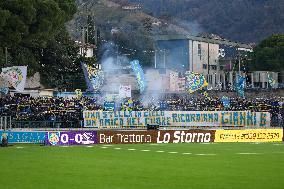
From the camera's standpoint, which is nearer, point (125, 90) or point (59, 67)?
point (125, 90)

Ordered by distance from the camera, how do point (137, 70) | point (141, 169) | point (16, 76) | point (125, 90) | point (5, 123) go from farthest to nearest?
point (137, 70) → point (125, 90) → point (16, 76) → point (5, 123) → point (141, 169)

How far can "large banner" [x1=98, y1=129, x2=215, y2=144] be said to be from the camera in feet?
140

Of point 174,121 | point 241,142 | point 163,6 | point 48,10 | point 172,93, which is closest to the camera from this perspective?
point 241,142

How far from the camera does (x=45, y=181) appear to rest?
784 inches

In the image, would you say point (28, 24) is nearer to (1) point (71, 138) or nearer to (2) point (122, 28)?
(1) point (71, 138)

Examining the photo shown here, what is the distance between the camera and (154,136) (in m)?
44.1

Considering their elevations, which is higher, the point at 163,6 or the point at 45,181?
the point at 163,6

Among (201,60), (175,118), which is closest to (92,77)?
(175,118)

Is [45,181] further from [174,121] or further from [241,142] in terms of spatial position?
[174,121]

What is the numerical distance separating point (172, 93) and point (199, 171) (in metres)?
45.2

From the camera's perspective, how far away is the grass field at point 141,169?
19609 mm

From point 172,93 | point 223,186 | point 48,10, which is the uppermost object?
point 48,10

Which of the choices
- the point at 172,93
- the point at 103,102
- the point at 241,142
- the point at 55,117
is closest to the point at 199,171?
the point at 241,142

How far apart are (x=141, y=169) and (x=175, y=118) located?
1133 inches
